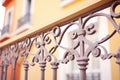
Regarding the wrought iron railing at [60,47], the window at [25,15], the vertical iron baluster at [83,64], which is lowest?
the vertical iron baluster at [83,64]

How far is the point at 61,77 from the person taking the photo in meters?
4.54

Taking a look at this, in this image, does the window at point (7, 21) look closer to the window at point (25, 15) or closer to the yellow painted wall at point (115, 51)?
the window at point (25, 15)

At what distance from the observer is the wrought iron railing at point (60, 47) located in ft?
3.43

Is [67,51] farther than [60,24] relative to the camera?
No

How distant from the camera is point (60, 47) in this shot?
1.40 metres

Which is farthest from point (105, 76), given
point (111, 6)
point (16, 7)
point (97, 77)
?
point (16, 7)

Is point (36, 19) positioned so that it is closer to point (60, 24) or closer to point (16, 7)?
point (16, 7)

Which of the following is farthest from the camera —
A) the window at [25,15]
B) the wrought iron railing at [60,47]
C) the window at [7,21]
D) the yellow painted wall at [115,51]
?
the window at [7,21]

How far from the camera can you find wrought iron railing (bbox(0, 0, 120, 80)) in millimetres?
1046

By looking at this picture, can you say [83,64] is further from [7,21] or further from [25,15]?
[7,21]

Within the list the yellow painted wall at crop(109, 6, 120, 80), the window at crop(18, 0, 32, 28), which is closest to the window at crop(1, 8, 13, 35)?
the window at crop(18, 0, 32, 28)

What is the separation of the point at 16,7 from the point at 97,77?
5.38 meters

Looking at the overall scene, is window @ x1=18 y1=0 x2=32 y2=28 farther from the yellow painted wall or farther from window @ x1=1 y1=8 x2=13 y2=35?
the yellow painted wall

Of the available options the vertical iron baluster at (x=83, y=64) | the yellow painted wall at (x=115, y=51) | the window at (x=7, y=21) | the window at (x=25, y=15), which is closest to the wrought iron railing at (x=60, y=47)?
the vertical iron baluster at (x=83, y=64)
